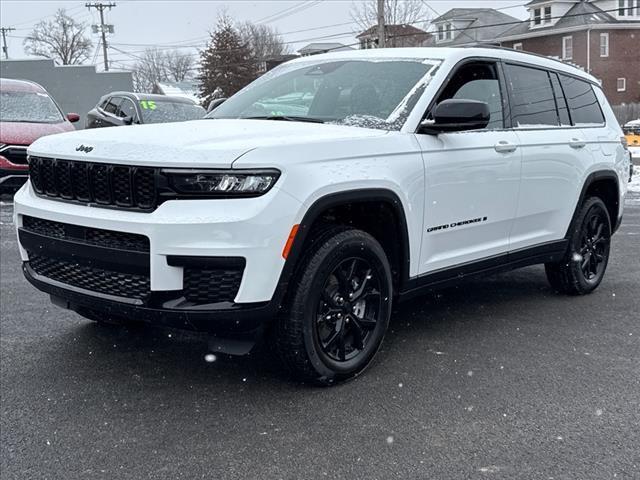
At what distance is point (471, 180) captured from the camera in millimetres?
4641

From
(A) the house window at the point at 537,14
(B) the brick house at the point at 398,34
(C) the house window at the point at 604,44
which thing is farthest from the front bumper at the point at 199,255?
(A) the house window at the point at 537,14

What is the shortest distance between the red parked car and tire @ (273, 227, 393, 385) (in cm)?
873

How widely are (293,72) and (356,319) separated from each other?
2.07 m

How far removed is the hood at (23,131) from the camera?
11438mm

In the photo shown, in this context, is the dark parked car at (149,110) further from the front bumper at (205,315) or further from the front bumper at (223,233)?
the front bumper at (223,233)

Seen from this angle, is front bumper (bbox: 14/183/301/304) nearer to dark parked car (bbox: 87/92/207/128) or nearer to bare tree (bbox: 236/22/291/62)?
dark parked car (bbox: 87/92/207/128)

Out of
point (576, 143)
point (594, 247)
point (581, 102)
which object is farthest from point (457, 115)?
point (594, 247)

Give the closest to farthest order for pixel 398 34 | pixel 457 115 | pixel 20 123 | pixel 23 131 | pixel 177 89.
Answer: pixel 457 115
pixel 23 131
pixel 20 123
pixel 398 34
pixel 177 89

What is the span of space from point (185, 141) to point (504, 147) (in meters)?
2.26

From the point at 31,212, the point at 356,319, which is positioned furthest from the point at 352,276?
the point at 31,212

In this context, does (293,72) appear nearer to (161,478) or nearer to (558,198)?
(558,198)

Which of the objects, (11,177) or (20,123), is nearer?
(11,177)

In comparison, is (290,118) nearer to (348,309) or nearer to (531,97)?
(348,309)

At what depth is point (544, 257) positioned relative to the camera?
5.63 meters
